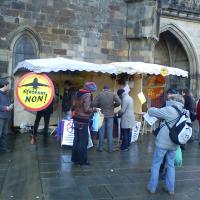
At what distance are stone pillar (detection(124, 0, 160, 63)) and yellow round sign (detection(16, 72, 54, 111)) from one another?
668 centimetres

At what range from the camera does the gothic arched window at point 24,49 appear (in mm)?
13102

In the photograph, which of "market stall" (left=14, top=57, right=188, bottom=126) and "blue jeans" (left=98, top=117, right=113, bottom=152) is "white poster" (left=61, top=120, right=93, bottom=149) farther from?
"market stall" (left=14, top=57, right=188, bottom=126)

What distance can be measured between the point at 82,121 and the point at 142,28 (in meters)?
7.88

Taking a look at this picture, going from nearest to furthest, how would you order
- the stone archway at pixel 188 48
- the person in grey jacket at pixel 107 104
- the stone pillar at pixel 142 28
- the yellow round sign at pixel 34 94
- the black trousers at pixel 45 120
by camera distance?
the yellow round sign at pixel 34 94 → the person in grey jacket at pixel 107 104 → the black trousers at pixel 45 120 → the stone pillar at pixel 142 28 → the stone archway at pixel 188 48

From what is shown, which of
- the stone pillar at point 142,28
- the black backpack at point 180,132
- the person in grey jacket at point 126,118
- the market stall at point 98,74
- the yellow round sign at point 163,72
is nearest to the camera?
the black backpack at point 180,132

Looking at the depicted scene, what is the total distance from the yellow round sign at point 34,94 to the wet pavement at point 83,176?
46.3 inches

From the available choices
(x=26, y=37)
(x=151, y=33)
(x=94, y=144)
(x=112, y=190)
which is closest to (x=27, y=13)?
(x=26, y=37)

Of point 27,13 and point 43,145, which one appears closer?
point 43,145

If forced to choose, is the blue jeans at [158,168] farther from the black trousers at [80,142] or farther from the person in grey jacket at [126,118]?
the person in grey jacket at [126,118]

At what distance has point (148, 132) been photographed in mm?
12961

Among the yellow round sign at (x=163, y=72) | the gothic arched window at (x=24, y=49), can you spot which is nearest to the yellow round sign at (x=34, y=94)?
the yellow round sign at (x=163, y=72)

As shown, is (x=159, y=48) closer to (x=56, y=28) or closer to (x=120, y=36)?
(x=120, y=36)

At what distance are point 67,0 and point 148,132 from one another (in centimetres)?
582

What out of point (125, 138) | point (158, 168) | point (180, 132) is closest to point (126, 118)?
point (125, 138)
